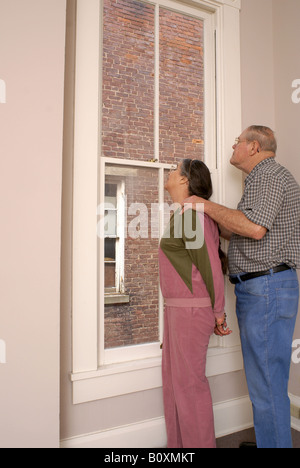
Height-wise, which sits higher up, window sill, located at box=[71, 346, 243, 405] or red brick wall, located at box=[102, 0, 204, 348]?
red brick wall, located at box=[102, 0, 204, 348]

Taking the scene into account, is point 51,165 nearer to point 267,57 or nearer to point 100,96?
point 100,96

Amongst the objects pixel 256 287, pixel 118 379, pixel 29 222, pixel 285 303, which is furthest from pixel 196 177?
pixel 118 379

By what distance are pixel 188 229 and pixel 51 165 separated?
0.77 meters

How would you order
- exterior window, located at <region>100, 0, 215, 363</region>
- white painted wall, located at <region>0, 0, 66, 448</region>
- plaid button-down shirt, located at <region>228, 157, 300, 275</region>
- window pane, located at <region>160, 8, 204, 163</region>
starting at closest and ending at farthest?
white painted wall, located at <region>0, 0, 66, 448</region> < plaid button-down shirt, located at <region>228, 157, 300, 275</region> < exterior window, located at <region>100, 0, 215, 363</region> < window pane, located at <region>160, 8, 204, 163</region>

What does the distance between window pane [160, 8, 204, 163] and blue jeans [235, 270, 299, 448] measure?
1067 millimetres

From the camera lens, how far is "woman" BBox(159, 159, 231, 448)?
1748mm

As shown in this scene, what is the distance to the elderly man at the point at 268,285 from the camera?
170 cm

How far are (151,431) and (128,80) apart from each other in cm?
221

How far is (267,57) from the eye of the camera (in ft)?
8.27

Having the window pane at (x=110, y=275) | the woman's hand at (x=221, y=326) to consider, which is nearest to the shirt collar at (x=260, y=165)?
the woman's hand at (x=221, y=326)

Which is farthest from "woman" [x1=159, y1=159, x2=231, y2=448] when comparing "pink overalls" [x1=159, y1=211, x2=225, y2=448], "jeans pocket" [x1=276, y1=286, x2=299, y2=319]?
"jeans pocket" [x1=276, y1=286, x2=299, y2=319]

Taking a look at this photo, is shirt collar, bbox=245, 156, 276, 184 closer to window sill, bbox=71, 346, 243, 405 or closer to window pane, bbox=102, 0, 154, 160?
window pane, bbox=102, 0, 154, 160

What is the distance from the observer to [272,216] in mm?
1678

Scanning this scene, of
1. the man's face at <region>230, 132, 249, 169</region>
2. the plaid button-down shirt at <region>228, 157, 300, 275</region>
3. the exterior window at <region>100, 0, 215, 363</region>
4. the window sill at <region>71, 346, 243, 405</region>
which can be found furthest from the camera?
the exterior window at <region>100, 0, 215, 363</region>
